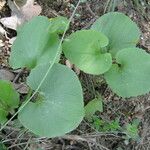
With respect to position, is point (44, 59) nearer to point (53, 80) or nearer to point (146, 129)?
point (53, 80)

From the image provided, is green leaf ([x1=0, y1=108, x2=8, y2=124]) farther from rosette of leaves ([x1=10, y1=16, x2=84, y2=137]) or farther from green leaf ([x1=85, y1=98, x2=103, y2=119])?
green leaf ([x1=85, y1=98, x2=103, y2=119])

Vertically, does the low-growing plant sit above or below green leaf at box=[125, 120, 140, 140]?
above

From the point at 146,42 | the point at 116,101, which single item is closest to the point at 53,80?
the point at 116,101

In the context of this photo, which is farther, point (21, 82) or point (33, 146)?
point (21, 82)

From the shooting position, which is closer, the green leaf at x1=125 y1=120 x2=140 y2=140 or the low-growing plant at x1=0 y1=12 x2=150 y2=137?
the low-growing plant at x1=0 y1=12 x2=150 y2=137

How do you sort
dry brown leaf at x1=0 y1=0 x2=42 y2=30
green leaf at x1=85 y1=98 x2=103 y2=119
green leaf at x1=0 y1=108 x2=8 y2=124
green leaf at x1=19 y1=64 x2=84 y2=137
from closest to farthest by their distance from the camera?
green leaf at x1=19 y1=64 x2=84 y2=137 < green leaf at x1=0 y1=108 x2=8 y2=124 < green leaf at x1=85 y1=98 x2=103 y2=119 < dry brown leaf at x1=0 y1=0 x2=42 y2=30

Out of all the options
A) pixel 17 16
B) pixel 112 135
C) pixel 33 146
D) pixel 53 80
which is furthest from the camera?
pixel 17 16

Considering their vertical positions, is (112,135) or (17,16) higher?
(17,16)

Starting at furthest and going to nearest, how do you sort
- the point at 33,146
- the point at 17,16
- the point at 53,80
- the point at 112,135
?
the point at 17,16, the point at 112,135, the point at 33,146, the point at 53,80

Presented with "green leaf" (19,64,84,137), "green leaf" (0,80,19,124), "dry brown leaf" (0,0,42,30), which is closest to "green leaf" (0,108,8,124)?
"green leaf" (0,80,19,124)

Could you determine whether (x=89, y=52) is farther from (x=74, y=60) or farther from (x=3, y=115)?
(x=3, y=115)
